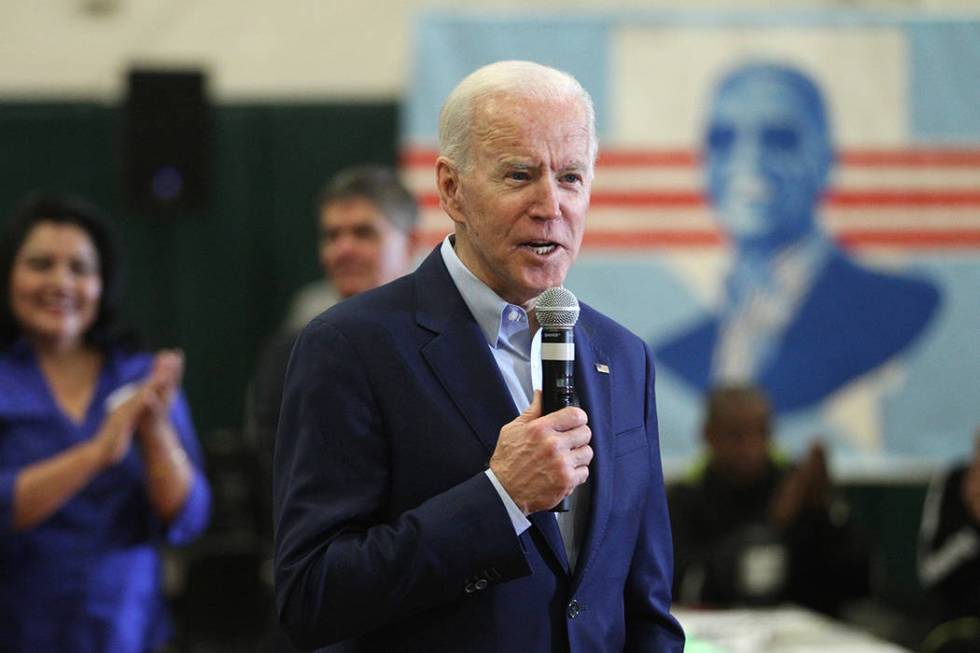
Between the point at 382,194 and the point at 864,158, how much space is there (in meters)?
3.67

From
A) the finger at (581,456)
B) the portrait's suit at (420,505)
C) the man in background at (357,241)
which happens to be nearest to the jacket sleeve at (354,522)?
the portrait's suit at (420,505)

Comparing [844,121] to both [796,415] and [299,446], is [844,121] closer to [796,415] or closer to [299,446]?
[796,415]

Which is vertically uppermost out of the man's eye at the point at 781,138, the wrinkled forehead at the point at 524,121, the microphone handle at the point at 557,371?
the wrinkled forehead at the point at 524,121

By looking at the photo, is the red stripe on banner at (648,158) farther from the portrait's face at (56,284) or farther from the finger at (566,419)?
the finger at (566,419)

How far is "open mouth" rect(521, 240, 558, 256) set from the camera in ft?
5.71

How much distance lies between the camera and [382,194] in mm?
3211

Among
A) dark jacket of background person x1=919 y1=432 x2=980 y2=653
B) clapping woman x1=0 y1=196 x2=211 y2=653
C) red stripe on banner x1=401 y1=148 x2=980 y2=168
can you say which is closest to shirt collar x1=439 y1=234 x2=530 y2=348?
clapping woman x1=0 y1=196 x2=211 y2=653

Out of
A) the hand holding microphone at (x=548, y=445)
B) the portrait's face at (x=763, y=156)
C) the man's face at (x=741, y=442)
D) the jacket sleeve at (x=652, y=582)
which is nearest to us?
the hand holding microphone at (x=548, y=445)

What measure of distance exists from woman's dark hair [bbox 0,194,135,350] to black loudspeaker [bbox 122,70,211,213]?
3131 millimetres

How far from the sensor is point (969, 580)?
4.71 meters

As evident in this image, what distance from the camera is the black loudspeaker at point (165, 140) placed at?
21.5 feet

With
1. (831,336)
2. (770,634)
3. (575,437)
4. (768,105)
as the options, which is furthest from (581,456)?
(768,105)

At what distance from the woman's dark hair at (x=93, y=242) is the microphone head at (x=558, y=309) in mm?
2014

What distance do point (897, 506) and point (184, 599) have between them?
3.39m
